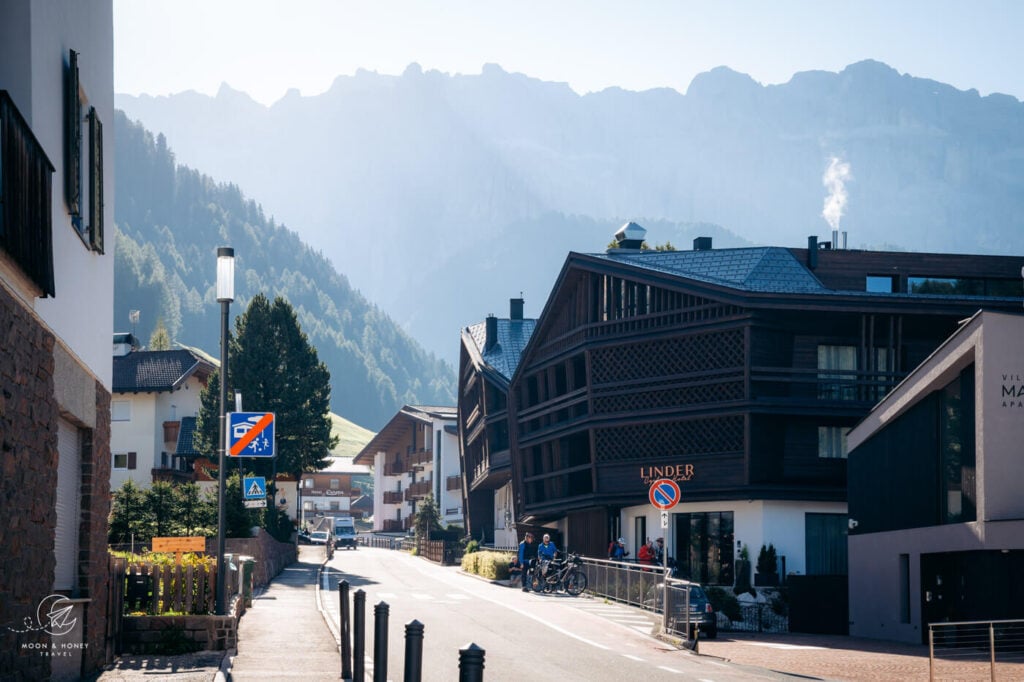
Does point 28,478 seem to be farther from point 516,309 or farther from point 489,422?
point 516,309

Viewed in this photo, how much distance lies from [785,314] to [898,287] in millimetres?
6305

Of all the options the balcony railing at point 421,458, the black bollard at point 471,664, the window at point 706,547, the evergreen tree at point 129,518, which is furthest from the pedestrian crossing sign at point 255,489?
the balcony railing at point 421,458

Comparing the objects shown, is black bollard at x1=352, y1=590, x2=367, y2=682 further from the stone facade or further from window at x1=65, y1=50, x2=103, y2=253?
window at x1=65, y1=50, x2=103, y2=253

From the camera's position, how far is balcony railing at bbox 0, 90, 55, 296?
36.1 feet

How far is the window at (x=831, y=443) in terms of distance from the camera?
147ft

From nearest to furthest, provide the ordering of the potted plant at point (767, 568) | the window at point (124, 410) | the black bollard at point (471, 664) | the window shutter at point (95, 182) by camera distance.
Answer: the black bollard at point (471, 664)
the window shutter at point (95, 182)
the potted plant at point (767, 568)
the window at point (124, 410)

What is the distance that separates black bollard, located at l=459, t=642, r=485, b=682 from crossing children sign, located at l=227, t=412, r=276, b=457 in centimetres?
1417

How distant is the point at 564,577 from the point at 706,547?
6.67 m

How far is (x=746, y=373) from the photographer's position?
4347 centimetres

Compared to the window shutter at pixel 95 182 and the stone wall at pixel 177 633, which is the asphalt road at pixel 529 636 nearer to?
the stone wall at pixel 177 633

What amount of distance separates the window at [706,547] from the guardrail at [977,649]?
15.0 m

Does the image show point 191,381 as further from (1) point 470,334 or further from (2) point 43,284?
(2) point 43,284

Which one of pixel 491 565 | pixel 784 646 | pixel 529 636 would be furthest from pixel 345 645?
pixel 491 565

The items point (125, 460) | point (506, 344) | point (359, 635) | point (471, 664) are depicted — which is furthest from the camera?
point (125, 460)
